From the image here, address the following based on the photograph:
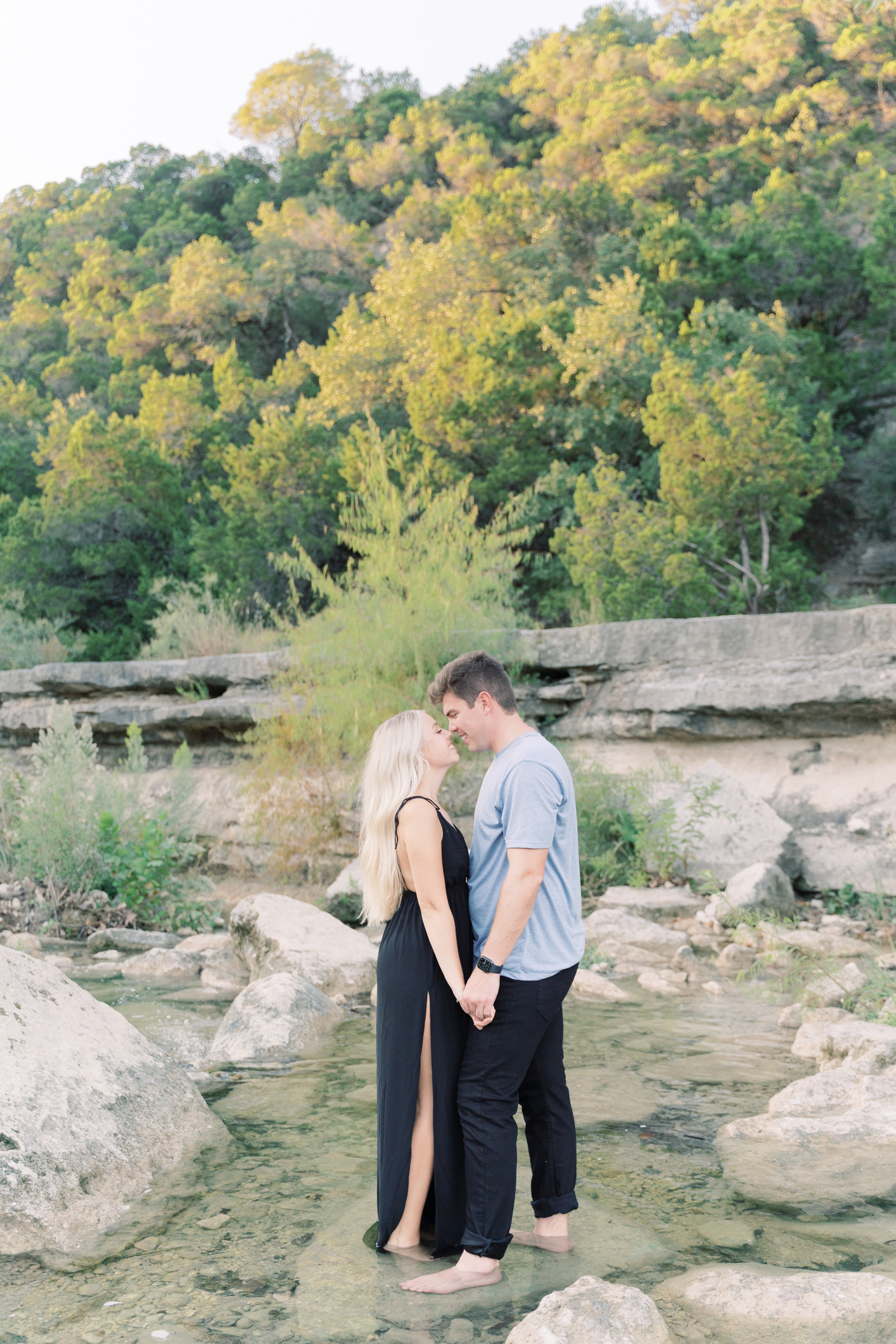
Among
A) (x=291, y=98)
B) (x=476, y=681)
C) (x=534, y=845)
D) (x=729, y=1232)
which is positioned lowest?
(x=729, y=1232)

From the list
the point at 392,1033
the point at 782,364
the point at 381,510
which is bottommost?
the point at 392,1033

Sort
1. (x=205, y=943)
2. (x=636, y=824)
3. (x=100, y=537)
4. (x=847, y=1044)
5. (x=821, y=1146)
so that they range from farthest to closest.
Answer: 1. (x=100, y=537)
2. (x=636, y=824)
3. (x=205, y=943)
4. (x=847, y=1044)
5. (x=821, y=1146)

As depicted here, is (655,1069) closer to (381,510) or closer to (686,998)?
(686,998)

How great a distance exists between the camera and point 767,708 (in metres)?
8.45

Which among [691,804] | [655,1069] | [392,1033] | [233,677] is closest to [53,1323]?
[392,1033]

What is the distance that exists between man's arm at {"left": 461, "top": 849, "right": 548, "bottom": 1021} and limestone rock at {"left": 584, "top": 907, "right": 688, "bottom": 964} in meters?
4.34

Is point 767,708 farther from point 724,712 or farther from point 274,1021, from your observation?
point 274,1021

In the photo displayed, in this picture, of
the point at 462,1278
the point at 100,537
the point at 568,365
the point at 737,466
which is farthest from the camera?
the point at 100,537

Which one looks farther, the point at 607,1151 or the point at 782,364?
the point at 782,364

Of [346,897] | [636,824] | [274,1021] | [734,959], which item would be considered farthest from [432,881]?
[636,824]

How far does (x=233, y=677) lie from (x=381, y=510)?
2.85 meters

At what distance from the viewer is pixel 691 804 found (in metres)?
8.21

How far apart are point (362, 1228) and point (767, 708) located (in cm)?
643

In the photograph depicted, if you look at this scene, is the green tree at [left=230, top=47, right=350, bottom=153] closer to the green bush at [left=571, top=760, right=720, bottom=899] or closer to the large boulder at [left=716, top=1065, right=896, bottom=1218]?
the green bush at [left=571, top=760, right=720, bottom=899]
